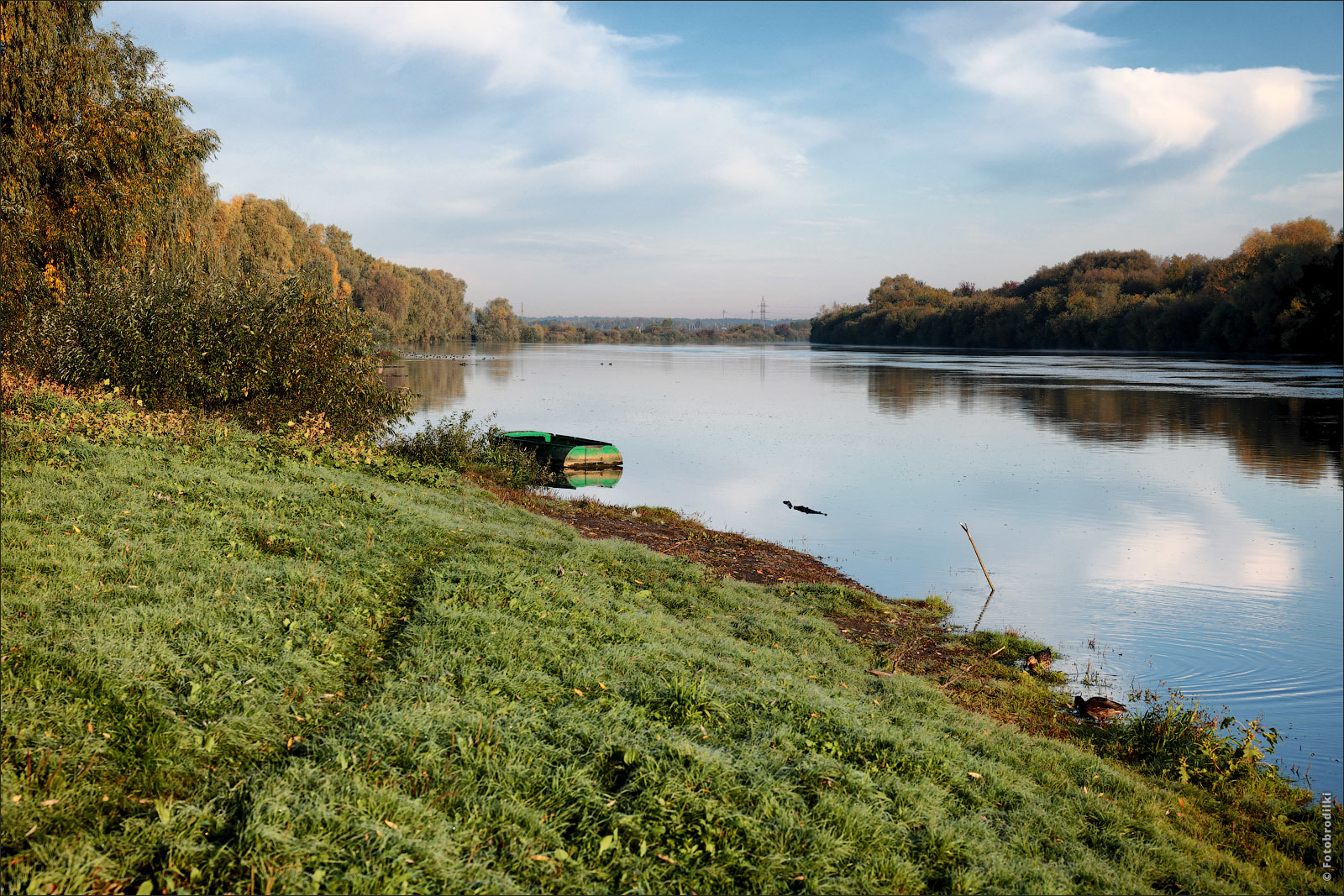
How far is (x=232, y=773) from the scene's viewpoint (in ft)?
16.5

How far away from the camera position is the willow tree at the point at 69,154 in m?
18.8

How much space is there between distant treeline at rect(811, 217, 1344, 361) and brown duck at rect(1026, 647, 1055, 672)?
236ft

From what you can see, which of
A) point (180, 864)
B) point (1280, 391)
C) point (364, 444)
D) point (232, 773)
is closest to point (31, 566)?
point (232, 773)

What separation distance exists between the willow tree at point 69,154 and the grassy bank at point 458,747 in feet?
38.9

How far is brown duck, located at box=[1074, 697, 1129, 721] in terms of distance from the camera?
32.8 ft

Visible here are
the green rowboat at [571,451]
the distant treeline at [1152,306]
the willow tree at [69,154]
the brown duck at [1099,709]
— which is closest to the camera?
the brown duck at [1099,709]

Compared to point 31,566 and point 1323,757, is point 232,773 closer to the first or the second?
point 31,566

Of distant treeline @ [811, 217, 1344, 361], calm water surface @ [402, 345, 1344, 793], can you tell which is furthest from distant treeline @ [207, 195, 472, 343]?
distant treeline @ [811, 217, 1344, 361]

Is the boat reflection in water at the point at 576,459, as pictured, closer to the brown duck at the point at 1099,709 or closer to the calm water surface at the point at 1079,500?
the calm water surface at the point at 1079,500

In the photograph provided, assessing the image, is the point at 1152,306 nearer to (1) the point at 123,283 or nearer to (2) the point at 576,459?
(2) the point at 576,459

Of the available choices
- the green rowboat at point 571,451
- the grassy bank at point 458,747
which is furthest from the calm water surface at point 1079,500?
the grassy bank at point 458,747

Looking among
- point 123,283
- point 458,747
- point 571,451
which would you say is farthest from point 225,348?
point 458,747

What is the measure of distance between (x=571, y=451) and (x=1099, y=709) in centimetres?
1940

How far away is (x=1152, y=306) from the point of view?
105750 mm
